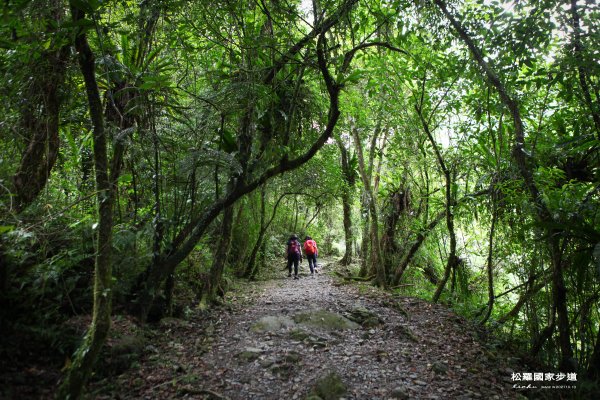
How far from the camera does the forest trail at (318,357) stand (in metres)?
3.82

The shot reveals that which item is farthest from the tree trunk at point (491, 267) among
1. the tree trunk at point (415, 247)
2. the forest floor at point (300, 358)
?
the tree trunk at point (415, 247)

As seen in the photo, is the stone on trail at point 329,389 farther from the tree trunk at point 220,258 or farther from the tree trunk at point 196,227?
the tree trunk at point 220,258

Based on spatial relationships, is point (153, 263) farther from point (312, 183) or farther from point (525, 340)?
point (312, 183)

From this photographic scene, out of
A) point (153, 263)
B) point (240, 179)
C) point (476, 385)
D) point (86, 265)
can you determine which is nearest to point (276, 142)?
point (240, 179)

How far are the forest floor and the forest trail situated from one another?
0.01 m

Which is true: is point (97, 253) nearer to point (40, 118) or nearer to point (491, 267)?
point (40, 118)

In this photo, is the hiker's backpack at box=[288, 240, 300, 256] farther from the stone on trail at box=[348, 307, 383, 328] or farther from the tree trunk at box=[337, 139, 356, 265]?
the stone on trail at box=[348, 307, 383, 328]

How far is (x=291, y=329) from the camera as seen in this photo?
5582 mm

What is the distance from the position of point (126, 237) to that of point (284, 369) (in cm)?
271

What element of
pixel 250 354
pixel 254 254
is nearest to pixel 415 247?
pixel 250 354

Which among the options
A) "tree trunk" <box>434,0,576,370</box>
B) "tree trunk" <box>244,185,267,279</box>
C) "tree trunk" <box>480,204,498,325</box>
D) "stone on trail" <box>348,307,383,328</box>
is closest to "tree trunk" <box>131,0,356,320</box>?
"tree trunk" <box>434,0,576,370</box>

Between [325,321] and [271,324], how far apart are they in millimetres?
A: 935

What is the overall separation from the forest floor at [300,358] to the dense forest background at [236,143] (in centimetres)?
52

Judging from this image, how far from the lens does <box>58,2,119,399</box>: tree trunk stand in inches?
117
